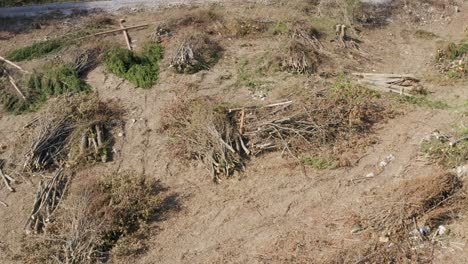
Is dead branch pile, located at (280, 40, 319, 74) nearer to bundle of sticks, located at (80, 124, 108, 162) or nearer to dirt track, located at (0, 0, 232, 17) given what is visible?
dirt track, located at (0, 0, 232, 17)

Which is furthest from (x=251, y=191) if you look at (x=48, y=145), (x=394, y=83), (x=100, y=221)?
(x=394, y=83)

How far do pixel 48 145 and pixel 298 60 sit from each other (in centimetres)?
729

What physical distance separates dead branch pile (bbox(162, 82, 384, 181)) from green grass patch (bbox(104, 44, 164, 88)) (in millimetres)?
1876

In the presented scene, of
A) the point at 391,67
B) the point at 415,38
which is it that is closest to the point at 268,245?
the point at 391,67

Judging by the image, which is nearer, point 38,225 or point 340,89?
point 38,225

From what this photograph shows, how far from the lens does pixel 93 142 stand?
36.7 feet

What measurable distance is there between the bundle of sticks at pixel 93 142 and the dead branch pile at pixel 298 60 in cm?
570

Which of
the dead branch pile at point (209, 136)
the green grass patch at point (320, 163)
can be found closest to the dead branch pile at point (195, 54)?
the dead branch pile at point (209, 136)

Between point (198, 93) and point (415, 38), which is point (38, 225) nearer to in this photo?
point (198, 93)

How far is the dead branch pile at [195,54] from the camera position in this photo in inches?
538

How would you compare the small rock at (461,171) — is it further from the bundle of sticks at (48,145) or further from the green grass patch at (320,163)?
the bundle of sticks at (48,145)

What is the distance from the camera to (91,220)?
9.03 meters

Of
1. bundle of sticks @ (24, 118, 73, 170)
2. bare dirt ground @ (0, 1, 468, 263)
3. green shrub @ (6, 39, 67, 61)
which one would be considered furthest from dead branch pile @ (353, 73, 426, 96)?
green shrub @ (6, 39, 67, 61)

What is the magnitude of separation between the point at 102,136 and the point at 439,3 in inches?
532
